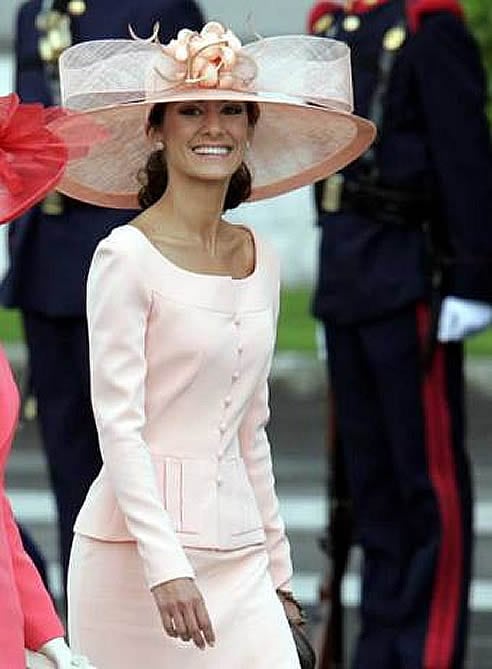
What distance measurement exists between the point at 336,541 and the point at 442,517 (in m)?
0.47

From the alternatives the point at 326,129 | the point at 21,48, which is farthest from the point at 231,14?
the point at 326,129

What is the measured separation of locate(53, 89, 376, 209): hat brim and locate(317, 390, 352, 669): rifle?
2191 millimetres

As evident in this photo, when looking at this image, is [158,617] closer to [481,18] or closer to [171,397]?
[171,397]

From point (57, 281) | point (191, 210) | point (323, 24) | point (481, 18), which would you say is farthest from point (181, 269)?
point (481, 18)

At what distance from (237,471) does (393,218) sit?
2.28 metres

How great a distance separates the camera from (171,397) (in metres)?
4.55

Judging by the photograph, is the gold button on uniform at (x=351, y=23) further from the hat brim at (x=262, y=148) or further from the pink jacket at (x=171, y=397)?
the pink jacket at (x=171, y=397)

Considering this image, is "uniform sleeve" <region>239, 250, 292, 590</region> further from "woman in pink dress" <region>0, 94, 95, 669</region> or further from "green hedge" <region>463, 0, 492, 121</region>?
"green hedge" <region>463, 0, 492, 121</region>

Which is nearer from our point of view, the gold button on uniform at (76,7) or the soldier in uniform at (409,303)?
the gold button on uniform at (76,7)

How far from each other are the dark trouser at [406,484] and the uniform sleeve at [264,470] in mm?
2001

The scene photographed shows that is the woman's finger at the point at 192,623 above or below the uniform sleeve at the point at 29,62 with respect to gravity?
above

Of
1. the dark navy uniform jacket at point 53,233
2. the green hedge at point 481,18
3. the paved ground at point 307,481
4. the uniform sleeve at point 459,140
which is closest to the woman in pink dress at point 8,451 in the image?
the dark navy uniform jacket at point 53,233

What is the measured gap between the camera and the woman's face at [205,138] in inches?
181

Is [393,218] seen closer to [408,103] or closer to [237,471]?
[408,103]
